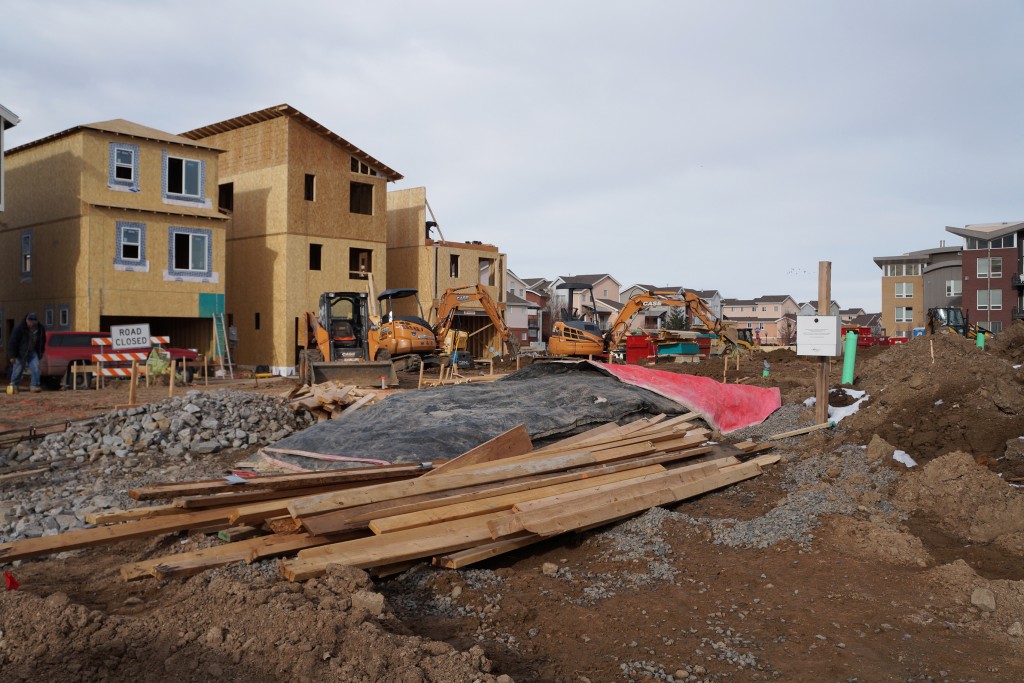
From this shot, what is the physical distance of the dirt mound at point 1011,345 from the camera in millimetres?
20688

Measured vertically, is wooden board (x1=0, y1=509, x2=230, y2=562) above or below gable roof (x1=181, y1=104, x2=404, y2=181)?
below

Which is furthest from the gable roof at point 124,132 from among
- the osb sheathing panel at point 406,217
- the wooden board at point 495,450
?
the wooden board at point 495,450

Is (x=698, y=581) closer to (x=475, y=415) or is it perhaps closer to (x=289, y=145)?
(x=475, y=415)

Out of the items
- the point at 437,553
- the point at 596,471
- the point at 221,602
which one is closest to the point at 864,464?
the point at 596,471

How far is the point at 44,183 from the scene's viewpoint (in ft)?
86.4

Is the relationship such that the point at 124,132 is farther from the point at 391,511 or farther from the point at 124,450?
the point at 391,511

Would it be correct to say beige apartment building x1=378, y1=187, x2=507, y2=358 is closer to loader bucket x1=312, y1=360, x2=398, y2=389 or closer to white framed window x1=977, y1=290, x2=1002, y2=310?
loader bucket x1=312, y1=360, x2=398, y2=389

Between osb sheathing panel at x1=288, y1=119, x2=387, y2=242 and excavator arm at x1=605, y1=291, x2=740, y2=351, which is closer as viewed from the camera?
excavator arm at x1=605, y1=291, x2=740, y2=351

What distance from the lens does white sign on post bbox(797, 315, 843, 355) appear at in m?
10.4

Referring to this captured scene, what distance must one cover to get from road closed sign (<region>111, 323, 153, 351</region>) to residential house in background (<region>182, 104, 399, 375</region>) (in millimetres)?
9791

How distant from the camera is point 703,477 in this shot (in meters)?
8.24

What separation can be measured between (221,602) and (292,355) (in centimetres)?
2429

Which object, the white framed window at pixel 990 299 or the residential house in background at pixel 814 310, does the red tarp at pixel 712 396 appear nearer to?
the residential house in background at pixel 814 310

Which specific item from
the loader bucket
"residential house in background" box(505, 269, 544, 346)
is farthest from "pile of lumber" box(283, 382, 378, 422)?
"residential house in background" box(505, 269, 544, 346)
